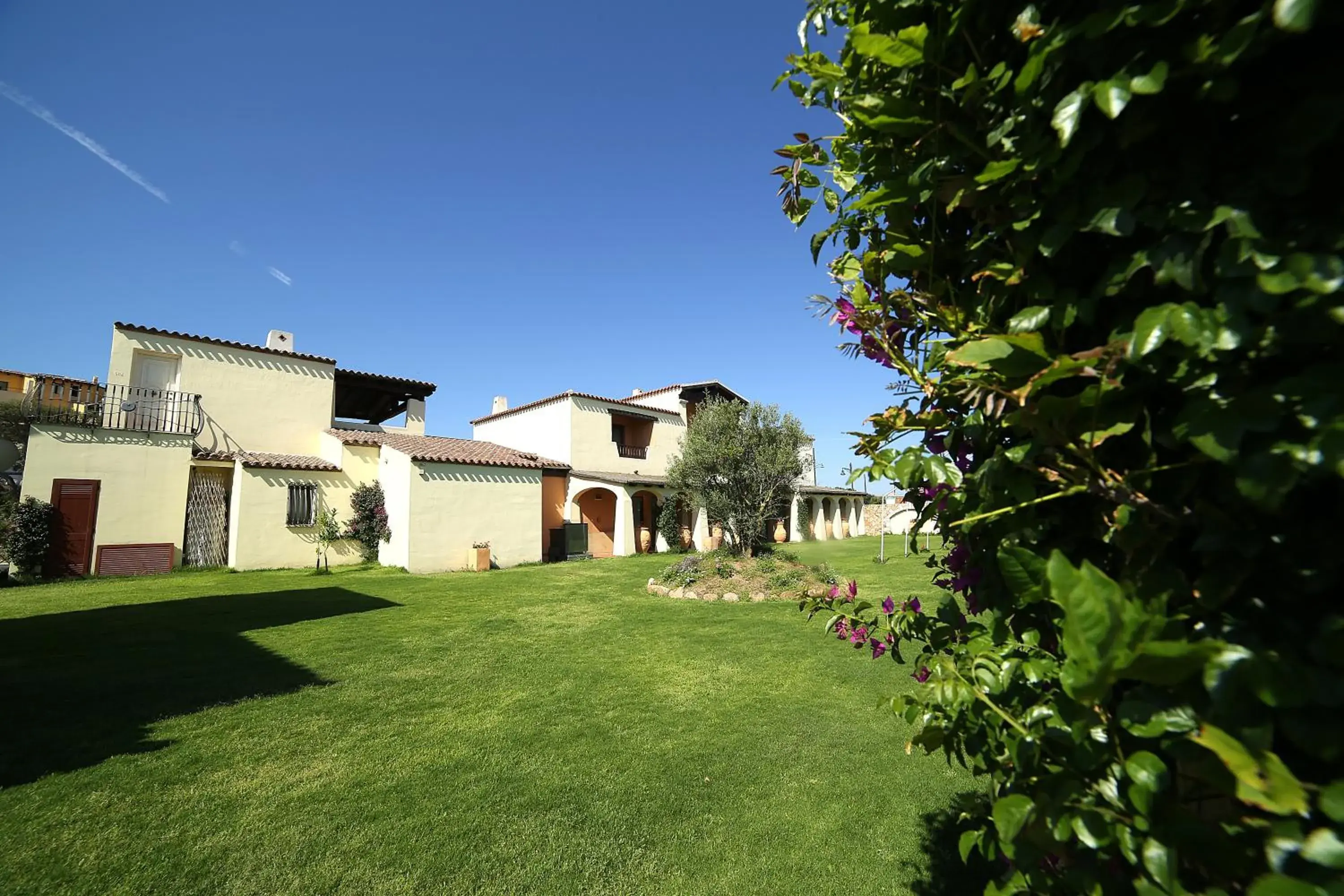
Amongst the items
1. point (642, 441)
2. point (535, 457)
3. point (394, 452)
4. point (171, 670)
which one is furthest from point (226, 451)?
point (642, 441)

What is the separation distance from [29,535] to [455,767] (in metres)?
17.5

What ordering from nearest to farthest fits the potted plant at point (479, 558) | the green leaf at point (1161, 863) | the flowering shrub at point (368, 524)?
1. the green leaf at point (1161, 863)
2. the potted plant at point (479, 558)
3. the flowering shrub at point (368, 524)

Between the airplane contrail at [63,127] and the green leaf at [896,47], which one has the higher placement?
the airplane contrail at [63,127]

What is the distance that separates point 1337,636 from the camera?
68 cm

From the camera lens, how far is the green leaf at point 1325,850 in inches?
24.2

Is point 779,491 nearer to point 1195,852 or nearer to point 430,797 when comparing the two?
point 430,797

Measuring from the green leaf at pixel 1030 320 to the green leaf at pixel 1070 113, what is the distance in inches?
10.9

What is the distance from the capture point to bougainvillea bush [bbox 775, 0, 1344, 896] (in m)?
0.69

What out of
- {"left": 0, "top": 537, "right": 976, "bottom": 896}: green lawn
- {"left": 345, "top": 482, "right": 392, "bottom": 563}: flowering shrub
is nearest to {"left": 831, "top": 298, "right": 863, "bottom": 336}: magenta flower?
{"left": 0, "top": 537, "right": 976, "bottom": 896}: green lawn

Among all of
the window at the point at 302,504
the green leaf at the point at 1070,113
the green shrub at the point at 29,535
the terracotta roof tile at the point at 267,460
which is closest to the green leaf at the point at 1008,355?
the green leaf at the point at 1070,113

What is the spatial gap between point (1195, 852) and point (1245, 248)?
0.85m

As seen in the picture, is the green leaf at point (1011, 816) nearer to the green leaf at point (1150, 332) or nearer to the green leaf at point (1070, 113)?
the green leaf at point (1150, 332)

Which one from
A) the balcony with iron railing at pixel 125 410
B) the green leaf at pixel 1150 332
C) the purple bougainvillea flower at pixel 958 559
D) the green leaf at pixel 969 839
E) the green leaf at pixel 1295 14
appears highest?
the balcony with iron railing at pixel 125 410

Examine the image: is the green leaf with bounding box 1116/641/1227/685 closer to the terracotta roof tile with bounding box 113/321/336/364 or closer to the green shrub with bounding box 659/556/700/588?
the green shrub with bounding box 659/556/700/588
